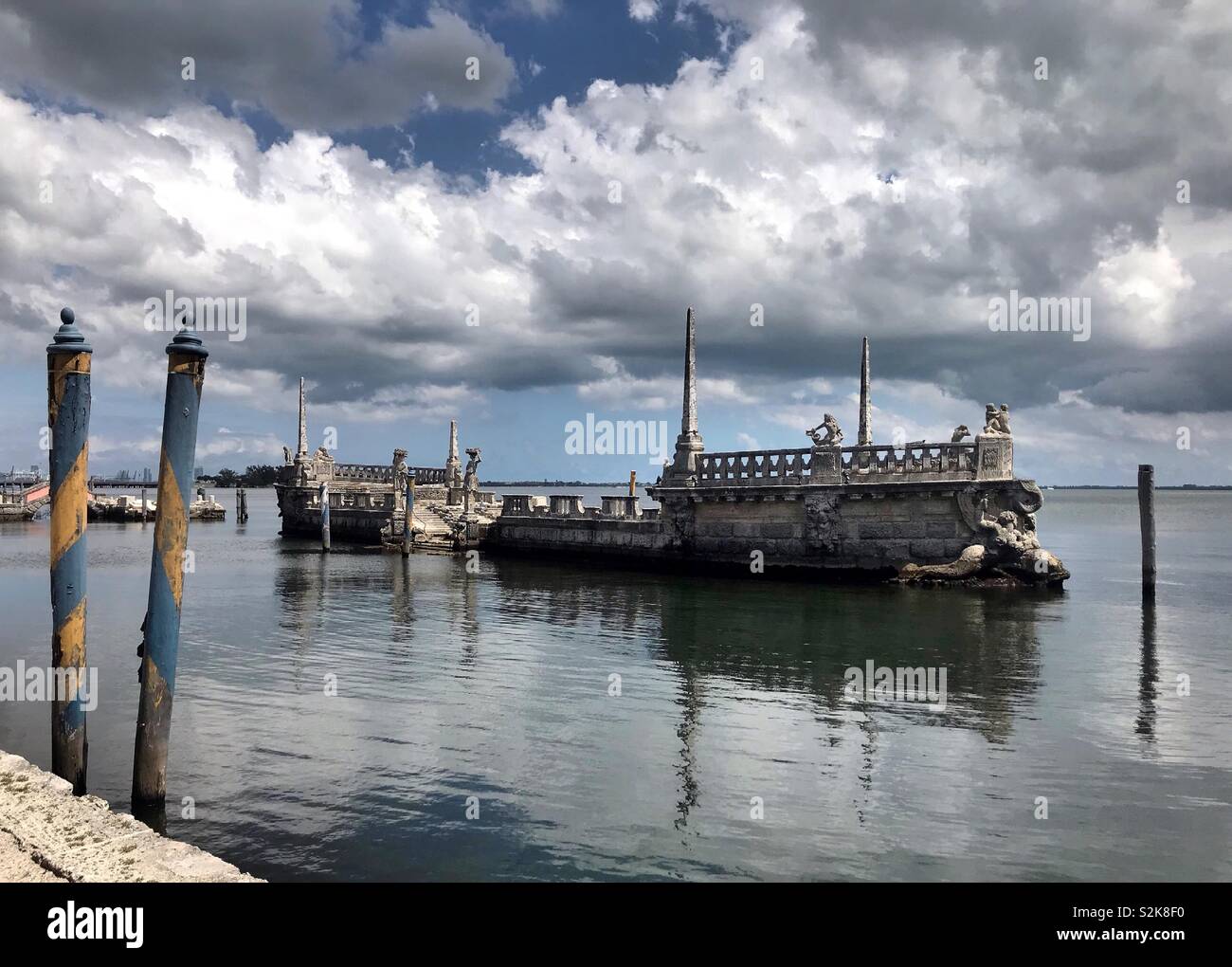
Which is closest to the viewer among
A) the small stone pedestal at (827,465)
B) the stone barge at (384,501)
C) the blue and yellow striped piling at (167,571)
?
the blue and yellow striped piling at (167,571)

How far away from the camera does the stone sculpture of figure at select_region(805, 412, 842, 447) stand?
2714 centimetres

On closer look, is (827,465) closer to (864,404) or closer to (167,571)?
(864,404)

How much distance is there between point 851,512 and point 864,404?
6169mm

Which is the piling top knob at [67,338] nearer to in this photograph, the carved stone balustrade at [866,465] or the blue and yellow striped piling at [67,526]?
the blue and yellow striped piling at [67,526]

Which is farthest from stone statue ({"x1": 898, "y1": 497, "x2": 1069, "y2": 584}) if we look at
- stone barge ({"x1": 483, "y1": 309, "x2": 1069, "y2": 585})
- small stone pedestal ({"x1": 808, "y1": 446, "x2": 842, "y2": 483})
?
small stone pedestal ({"x1": 808, "y1": 446, "x2": 842, "y2": 483})

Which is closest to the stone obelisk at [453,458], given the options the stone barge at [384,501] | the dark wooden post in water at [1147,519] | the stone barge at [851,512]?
the stone barge at [384,501]

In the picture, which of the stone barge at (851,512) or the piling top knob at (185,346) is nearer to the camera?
the piling top knob at (185,346)

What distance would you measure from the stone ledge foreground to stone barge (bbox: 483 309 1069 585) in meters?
22.6

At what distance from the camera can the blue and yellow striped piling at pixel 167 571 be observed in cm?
804

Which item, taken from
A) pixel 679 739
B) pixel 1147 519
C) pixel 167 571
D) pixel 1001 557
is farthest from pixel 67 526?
pixel 1147 519

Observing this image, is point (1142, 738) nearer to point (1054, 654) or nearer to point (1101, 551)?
point (1054, 654)

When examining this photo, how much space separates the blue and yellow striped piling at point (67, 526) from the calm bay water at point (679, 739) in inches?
31.3

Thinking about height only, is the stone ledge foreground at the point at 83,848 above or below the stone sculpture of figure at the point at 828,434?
below
